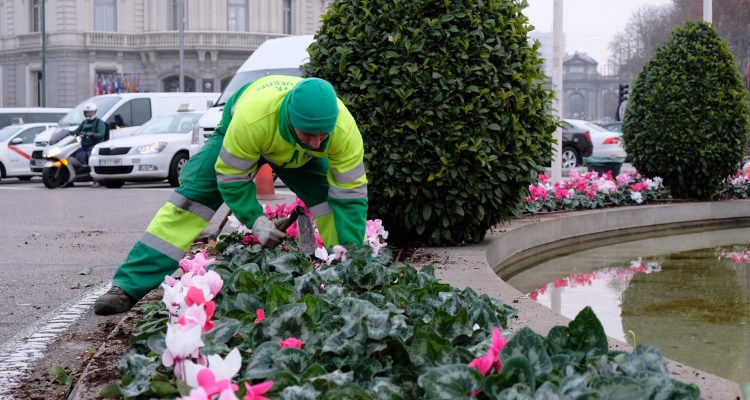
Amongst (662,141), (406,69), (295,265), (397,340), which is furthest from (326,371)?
(662,141)

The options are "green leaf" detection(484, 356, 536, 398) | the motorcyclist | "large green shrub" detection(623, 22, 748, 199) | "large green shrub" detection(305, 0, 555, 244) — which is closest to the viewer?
"green leaf" detection(484, 356, 536, 398)

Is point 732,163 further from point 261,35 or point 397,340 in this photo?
point 261,35

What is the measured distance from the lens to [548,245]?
9203 millimetres

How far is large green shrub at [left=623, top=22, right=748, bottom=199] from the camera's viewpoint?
1220cm

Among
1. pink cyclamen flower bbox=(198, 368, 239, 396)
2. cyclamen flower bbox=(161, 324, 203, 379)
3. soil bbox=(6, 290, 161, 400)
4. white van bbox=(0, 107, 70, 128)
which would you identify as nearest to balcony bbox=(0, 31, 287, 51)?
white van bbox=(0, 107, 70, 128)

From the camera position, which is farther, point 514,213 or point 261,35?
point 261,35

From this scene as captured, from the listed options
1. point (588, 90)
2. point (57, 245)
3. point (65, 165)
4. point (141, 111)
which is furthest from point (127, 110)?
point (588, 90)

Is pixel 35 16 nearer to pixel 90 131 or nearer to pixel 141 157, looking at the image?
pixel 90 131

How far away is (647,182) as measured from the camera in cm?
1206

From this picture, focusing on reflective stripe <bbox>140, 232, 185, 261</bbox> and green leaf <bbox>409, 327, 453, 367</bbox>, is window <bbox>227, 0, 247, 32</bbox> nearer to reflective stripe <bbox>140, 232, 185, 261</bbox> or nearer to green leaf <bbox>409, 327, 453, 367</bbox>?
reflective stripe <bbox>140, 232, 185, 261</bbox>

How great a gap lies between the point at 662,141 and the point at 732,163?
0.86m

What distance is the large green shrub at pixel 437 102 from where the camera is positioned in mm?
6910

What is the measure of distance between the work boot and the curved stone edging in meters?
1.70

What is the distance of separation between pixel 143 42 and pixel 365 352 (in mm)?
52226
